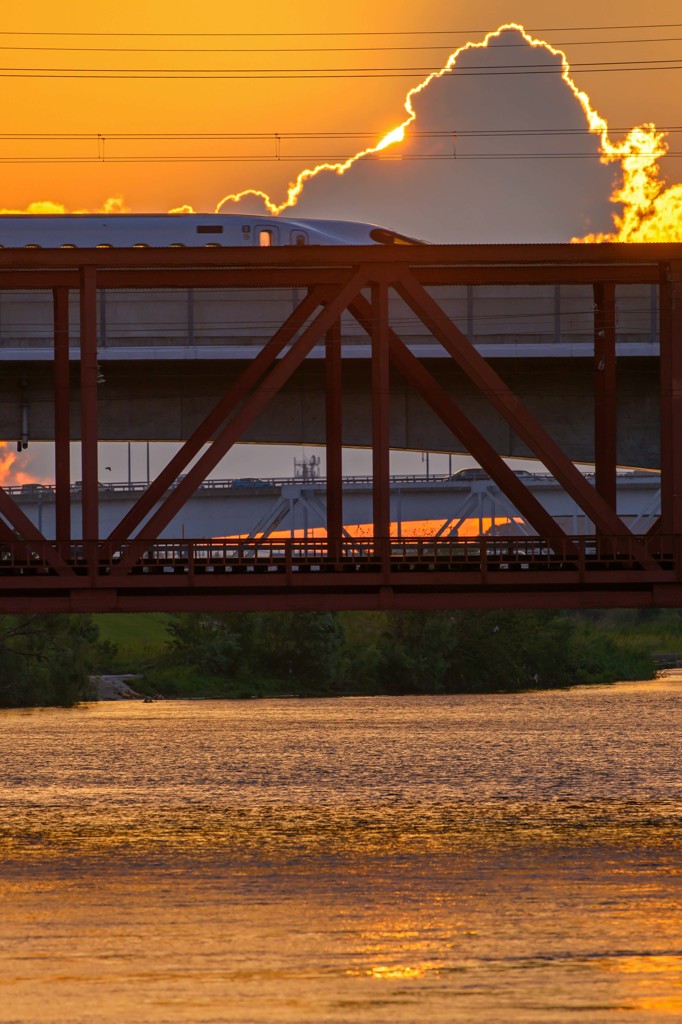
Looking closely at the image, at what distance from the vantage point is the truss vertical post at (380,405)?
140 ft

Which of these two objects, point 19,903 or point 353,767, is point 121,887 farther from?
point 353,767

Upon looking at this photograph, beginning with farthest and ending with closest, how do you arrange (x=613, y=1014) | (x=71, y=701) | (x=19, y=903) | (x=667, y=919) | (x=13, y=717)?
(x=71, y=701) < (x=13, y=717) < (x=19, y=903) < (x=667, y=919) < (x=613, y=1014)

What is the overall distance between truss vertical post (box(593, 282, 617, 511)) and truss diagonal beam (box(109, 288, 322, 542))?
7.38 metres

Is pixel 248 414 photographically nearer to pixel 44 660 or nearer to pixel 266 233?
pixel 266 233

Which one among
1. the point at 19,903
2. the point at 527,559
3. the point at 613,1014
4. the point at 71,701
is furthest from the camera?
the point at 71,701

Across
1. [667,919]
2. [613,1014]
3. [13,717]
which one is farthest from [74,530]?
[613,1014]

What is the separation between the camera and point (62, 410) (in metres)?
46.0

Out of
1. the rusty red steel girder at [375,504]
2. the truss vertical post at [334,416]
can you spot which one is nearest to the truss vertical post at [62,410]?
the rusty red steel girder at [375,504]

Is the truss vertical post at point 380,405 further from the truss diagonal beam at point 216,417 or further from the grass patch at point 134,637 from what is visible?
the grass patch at point 134,637

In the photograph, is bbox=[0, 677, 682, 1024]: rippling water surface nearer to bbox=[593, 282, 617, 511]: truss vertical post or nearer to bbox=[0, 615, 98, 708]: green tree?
bbox=[593, 282, 617, 511]: truss vertical post

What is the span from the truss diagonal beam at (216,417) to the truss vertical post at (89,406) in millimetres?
782

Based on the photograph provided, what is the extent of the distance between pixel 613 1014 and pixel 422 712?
6791cm

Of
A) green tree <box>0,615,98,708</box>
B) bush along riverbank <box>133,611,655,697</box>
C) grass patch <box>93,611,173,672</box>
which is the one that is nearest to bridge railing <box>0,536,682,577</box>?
green tree <box>0,615,98,708</box>

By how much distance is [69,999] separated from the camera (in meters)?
28.6
